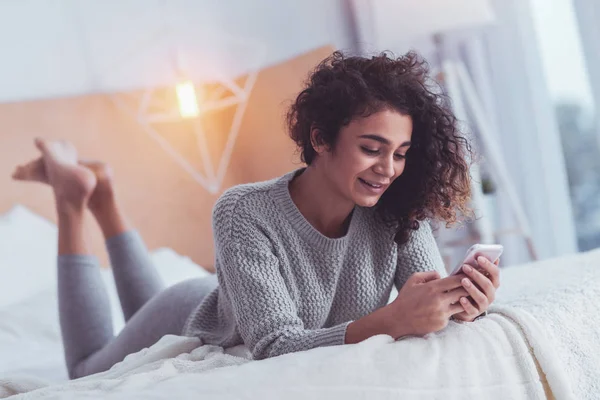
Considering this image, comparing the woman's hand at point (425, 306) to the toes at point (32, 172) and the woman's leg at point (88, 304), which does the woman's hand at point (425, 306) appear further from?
the toes at point (32, 172)

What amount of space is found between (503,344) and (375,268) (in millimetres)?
364

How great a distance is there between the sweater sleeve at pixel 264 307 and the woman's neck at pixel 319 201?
137mm

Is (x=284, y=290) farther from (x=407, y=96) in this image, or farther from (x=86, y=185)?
(x=86, y=185)

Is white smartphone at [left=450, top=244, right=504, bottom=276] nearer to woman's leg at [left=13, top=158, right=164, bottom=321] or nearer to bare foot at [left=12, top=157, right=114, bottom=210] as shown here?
woman's leg at [left=13, top=158, right=164, bottom=321]

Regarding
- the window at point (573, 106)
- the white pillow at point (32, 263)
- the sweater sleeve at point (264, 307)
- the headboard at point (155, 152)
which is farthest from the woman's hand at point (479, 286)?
the window at point (573, 106)

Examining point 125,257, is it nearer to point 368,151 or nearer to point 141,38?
point 368,151

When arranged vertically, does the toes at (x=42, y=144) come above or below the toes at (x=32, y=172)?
above

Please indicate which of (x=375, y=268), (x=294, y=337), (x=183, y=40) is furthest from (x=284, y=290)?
(x=183, y=40)

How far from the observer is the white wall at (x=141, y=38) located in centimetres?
252

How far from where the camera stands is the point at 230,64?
3.03 metres

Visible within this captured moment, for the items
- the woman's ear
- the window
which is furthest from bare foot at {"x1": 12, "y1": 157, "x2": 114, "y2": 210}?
the window

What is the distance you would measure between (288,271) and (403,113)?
0.32 meters

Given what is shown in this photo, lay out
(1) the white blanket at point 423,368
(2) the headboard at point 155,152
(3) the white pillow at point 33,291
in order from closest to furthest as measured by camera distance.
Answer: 1. (1) the white blanket at point 423,368
2. (3) the white pillow at point 33,291
3. (2) the headboard at point 155,152

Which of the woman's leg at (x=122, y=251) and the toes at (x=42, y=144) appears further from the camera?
the toes at (x=42, y=144)
